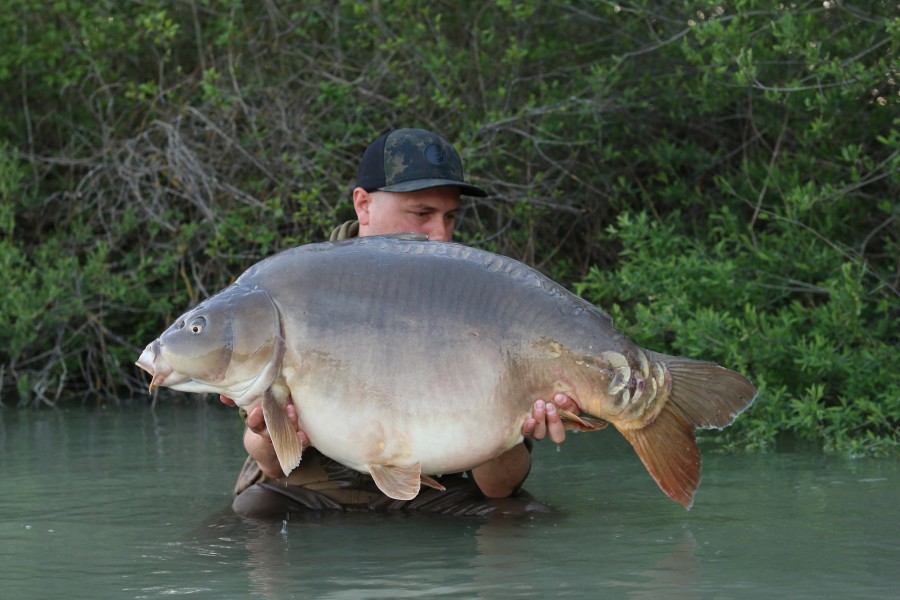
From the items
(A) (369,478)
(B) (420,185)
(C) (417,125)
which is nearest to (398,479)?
(A) (369,478)

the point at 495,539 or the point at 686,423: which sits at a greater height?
the point at 686,423

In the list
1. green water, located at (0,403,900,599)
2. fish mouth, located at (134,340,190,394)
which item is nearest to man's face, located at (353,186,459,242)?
green water, located at (0,403,900,599)

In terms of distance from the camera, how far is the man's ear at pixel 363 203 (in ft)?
14.6

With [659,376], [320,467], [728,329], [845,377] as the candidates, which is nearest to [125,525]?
[320,467]

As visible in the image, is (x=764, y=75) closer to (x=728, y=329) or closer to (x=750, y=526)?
(x=728, y=329)

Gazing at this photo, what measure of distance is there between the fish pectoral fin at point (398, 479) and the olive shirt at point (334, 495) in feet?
2.83

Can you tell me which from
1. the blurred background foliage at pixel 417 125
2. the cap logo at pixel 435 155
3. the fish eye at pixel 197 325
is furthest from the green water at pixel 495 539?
the blurred background foliage at pixel 417 125

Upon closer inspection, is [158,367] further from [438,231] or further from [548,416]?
[438,231]

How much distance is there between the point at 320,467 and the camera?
4352 millimetres

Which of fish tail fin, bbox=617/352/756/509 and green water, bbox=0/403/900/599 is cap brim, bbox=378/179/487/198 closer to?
green water, bbox=0/403/900/599

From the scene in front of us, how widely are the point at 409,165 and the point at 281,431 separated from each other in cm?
138

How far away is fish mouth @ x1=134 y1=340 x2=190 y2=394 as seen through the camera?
3299mm

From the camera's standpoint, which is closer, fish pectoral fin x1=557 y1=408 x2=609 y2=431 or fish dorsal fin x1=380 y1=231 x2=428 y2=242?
fish pectoral fin x1=557 y1=408 x2=609 y2=431

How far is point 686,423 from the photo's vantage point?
10.9ft
